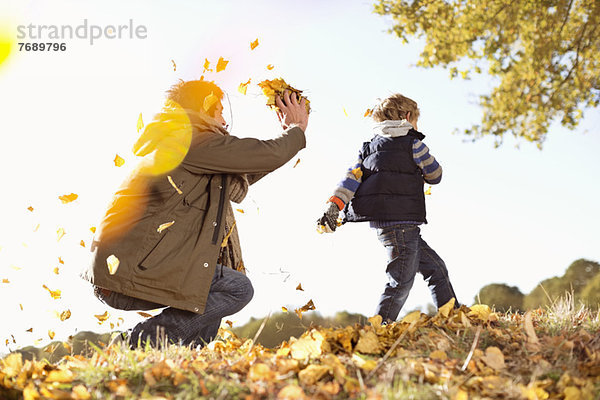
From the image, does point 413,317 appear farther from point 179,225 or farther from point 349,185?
point 179,225

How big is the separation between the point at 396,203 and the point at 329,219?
1.97 feet

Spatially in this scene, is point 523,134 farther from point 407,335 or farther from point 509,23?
point 407,335

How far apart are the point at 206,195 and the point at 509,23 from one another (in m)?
6.68

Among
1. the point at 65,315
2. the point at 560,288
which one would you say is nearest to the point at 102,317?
the point at 65,315

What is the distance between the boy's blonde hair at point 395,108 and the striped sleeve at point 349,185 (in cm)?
59

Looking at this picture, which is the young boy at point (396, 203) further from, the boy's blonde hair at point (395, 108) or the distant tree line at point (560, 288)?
the distant tree line at point (560, 288)

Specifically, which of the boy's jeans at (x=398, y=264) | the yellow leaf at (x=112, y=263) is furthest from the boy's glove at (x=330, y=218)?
the yellow leaf at (x=112, y=263)

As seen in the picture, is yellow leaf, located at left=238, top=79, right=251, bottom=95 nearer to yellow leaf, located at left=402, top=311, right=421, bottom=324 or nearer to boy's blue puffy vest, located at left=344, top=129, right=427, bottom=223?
boy's blue puffy vest, located at left=344, top=129, right=427, bottom=223

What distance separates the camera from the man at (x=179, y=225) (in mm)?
3459

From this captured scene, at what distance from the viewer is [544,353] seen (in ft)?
9.21

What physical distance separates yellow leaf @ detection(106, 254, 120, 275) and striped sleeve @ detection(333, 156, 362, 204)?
2.03 m

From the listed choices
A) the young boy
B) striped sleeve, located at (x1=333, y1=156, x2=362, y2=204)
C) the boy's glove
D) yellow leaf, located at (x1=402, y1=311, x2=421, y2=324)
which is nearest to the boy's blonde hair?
Answer: the young boy

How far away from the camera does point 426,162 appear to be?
4.64 metres

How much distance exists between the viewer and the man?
3459 millimetres
